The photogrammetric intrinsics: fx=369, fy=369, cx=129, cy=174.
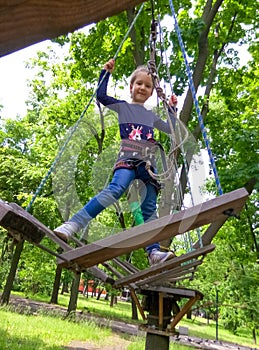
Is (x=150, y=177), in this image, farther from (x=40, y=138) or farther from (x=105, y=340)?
(x=40, y=138)

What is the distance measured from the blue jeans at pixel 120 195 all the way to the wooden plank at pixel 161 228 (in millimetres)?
238

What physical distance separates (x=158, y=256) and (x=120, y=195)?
1.81 feet

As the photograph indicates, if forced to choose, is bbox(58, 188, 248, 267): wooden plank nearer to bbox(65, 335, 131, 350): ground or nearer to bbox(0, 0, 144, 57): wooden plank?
bbox(0, 0, 144, 57): wooden plank

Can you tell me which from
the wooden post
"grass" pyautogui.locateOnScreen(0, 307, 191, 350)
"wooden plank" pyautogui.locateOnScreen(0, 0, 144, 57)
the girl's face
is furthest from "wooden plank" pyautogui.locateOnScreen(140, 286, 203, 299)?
"wooden plank" pyautogui.locateOnScreen(0, 0, 144, 57)

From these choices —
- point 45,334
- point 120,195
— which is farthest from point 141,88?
point 45,334

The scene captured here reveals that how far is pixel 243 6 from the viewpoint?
719 cm

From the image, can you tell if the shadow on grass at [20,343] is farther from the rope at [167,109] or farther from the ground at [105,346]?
the rope at [167,109]

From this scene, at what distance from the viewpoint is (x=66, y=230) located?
6.72 ft

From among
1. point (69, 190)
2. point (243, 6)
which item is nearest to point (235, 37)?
point (243, 6)

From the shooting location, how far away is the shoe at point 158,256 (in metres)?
2.45

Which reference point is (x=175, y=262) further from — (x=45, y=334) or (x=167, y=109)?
(x=45, y=334)

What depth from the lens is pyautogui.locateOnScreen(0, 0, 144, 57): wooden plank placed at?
2.21 ft

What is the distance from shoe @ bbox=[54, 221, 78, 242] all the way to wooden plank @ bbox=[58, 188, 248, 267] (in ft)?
0.35

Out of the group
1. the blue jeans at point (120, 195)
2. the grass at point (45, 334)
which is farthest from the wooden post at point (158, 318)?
the grass at point (45, 334)
